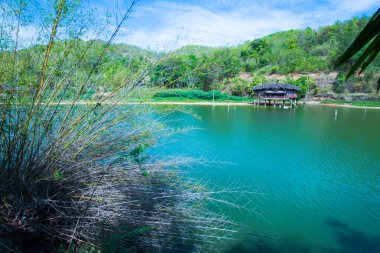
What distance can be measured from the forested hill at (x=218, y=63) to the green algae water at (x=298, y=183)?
5.72 feet

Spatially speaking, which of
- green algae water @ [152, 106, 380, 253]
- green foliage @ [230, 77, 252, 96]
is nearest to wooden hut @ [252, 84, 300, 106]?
green foliage @ [230, 77, 252, 96]

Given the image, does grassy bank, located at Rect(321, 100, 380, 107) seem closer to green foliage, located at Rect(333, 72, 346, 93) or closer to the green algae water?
green foliage, located at Rect(333, 72, 346, 93)

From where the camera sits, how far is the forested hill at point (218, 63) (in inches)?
121

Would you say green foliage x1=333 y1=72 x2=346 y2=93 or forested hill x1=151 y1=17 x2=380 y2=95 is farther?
forested hill x1=151 y1=17 x2=380 y2=95

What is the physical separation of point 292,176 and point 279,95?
91.8 feet

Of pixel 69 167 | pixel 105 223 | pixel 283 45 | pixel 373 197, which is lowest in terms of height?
pixel 373 197

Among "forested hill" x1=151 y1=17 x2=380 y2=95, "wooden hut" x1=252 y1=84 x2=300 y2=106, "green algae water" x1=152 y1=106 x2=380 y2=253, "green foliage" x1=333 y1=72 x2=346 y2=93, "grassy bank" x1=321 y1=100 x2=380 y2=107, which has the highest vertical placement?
"forested hill" x1=151 y1=17 x2=380 y2=95

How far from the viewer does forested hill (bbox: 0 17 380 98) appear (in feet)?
10.1

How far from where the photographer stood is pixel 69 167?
2904 millimetres

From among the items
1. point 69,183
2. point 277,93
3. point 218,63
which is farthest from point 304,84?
point 69,183

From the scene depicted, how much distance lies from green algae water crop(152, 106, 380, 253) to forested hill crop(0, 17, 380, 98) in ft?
5.72

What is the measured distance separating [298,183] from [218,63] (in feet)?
16.8

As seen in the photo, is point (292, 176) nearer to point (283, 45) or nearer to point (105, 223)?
point (105, 223)

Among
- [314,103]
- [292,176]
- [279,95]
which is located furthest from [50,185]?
[314,103]
